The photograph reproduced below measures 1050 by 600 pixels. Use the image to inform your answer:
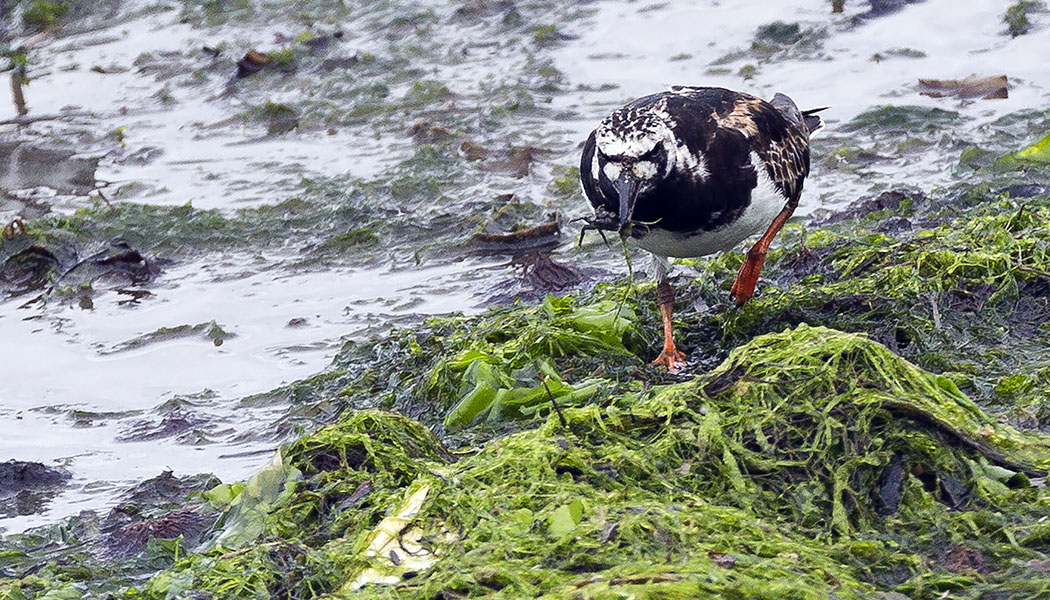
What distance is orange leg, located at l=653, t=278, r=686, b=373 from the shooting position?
463cm

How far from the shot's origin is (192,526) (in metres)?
3.91

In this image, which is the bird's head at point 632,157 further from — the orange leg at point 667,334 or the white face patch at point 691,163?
the orange leg at point 667,334

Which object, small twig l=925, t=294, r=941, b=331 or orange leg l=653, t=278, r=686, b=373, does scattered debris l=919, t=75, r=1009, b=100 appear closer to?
small twig l=925, t=294, r=941, b=331

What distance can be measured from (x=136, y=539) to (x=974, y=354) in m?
2.67

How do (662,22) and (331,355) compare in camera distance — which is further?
(662,22)

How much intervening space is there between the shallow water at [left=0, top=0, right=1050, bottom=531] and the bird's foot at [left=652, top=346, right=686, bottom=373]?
1.41 meters

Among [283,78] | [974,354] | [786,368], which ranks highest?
[786,368]

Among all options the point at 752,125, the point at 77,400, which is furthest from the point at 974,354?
the point at 77,400

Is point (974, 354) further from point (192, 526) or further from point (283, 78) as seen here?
point (283, 78)

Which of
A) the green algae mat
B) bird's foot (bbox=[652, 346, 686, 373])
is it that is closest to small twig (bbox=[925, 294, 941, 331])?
the green algae mat

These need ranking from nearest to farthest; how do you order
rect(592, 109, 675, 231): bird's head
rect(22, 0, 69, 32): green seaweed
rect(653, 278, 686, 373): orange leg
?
rect(592, 109, 675, 231): bird's head
rect(653, 278, 686, 373): orange leg
rect(22, 0, 69, 32): green seaweed

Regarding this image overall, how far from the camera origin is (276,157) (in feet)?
27.5

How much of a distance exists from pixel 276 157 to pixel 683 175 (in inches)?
178

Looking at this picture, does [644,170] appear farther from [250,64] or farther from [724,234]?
[250,64]
